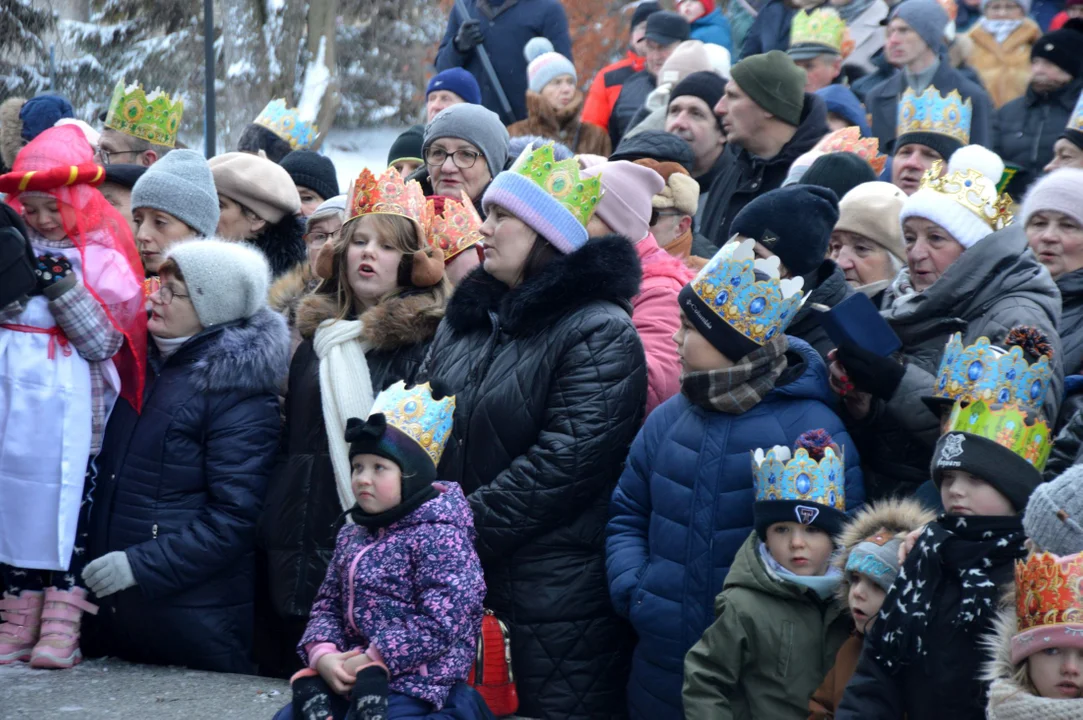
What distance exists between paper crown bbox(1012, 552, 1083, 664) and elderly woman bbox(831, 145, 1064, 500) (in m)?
1.13

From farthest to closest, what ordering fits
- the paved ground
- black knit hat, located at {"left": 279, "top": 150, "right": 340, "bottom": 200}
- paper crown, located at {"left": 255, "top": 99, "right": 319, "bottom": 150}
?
paper crown, located at {"left": 255, "top": 99, "right": 319, "bottom": 150} → black knit hat, located at {"left": 279, "top": 150, "right": 340, "bottom": 200} → the paved ground

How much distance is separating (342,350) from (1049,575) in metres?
2.89

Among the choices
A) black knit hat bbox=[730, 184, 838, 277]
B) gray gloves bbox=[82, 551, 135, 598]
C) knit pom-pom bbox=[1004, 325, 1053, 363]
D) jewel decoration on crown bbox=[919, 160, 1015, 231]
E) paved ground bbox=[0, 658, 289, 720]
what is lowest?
paved ground bbox=[0, 658, 289, 720]

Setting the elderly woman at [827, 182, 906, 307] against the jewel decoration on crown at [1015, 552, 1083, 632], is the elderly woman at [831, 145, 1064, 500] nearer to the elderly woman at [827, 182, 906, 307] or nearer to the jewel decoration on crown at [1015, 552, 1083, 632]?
the elderly woman at [827, 182, 906, 307]

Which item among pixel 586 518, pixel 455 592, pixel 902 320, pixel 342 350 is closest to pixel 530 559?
pixel 586 518

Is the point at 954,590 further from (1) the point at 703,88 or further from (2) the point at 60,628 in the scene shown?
(1) the point at 703,88

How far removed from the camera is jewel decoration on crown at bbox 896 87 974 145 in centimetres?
699

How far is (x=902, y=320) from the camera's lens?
4.64m

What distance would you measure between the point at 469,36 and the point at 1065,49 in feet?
13.9

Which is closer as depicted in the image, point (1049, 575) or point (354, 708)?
point (1049, 575)

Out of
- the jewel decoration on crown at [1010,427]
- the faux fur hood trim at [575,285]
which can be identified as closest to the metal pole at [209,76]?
the faux fur hood trim at [575,285]

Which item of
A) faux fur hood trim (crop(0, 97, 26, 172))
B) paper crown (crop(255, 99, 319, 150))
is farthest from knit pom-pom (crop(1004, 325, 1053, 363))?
faux fur hood trim (crop(0, 97, 26, 172))

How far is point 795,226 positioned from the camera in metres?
4.84

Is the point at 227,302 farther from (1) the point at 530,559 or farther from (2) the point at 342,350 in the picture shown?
(1) the point at 530,559
